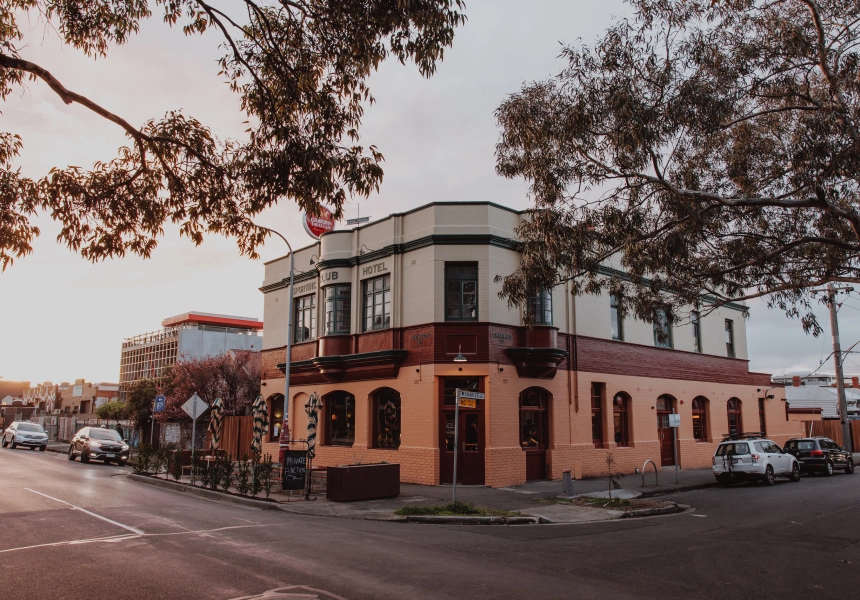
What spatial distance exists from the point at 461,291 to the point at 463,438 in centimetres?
471

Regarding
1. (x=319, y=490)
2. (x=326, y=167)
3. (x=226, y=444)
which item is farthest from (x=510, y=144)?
(x=226, y=444)

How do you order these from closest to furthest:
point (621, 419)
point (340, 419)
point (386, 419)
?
point (386, 419) < point (340, 419) < point (621, 419)

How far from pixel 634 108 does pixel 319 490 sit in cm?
1302

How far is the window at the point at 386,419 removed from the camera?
22.3m

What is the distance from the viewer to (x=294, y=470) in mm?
17547

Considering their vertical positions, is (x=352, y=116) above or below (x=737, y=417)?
above

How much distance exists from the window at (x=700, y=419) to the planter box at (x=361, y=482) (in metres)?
17.9

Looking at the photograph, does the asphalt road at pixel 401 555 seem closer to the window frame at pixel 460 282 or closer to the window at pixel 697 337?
the window frame at pixel 460 282

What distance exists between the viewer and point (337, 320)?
24.1 metres

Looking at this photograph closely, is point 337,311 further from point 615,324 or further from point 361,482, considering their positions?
point 615,324

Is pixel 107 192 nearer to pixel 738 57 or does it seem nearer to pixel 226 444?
pixel 738 57

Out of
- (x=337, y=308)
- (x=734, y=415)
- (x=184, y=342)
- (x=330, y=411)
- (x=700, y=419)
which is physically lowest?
(x=700, y=419)

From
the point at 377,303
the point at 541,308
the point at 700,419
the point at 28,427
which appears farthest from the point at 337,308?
the point at 28,427

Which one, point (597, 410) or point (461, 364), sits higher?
point (461, 364)
